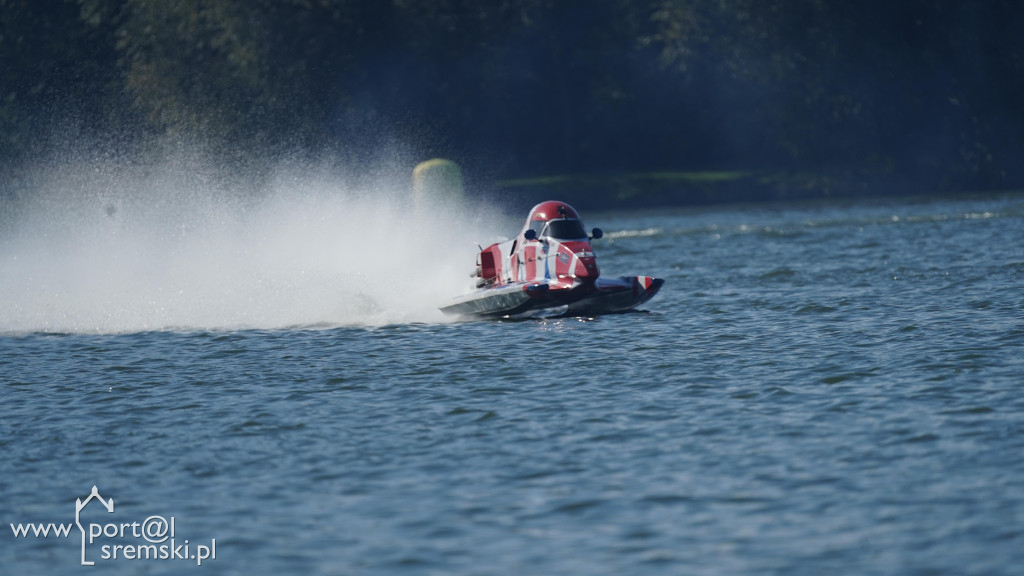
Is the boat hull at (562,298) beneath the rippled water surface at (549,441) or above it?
above

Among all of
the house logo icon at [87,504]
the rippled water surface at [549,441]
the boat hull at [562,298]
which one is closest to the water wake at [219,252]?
the boat hull at [562,298]

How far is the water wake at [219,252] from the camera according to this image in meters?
23.7

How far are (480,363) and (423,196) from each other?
31463 mm

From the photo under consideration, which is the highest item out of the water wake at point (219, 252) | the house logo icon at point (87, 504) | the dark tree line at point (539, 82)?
the dark tree line at point (539, 82)

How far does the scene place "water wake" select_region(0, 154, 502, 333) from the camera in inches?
934

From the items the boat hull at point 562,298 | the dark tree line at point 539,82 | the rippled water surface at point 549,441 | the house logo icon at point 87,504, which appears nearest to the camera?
the rippled water surface at point 549,441

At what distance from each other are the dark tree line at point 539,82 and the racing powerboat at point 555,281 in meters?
36.9

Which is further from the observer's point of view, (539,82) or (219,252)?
(539,82)

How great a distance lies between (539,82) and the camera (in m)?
75.9

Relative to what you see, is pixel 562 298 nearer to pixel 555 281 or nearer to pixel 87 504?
→ pixel 555 281

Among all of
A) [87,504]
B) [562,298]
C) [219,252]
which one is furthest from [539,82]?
[87,504]

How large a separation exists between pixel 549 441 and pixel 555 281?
8.96 m

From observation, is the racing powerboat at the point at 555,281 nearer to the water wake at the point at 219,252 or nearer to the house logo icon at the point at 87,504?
the water wake at the point at 219,252

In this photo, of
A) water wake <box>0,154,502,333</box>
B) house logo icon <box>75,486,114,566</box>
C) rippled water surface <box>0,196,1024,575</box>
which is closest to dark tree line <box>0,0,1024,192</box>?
water wake <box>0,154,502,333</box>
